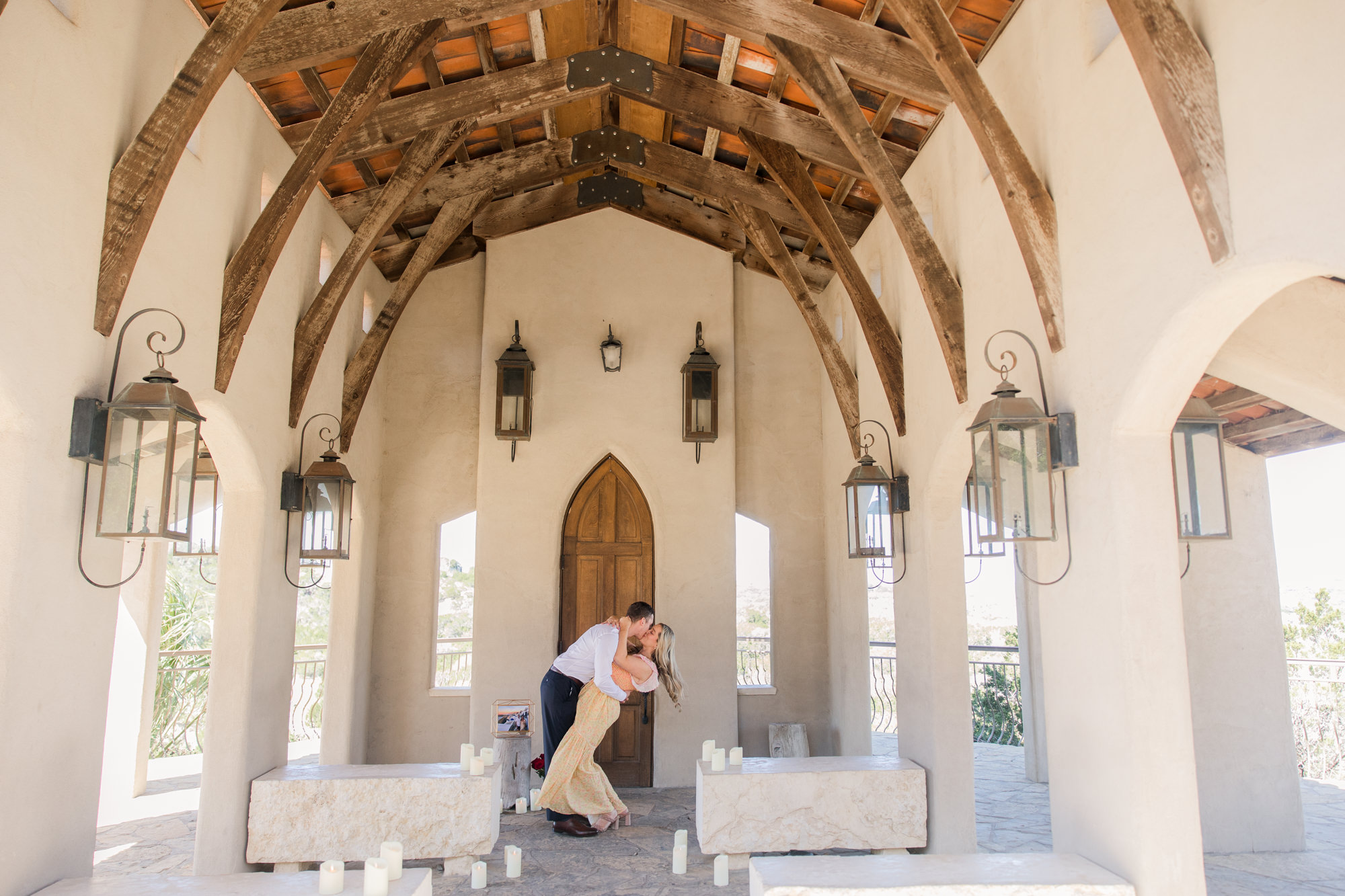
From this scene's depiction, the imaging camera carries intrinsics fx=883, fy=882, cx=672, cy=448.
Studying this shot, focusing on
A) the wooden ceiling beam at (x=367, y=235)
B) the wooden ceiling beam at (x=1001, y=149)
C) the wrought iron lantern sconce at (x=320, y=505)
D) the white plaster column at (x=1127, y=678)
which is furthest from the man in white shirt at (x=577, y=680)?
the wooden ceiling beam at (x=1001, y=149)

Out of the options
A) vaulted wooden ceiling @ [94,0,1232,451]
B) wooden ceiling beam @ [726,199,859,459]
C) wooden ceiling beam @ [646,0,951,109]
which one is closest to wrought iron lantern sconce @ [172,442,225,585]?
vaulted wooden ceiling @ [94,0,1232,451]

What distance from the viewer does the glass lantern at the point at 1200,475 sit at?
14.1 ft

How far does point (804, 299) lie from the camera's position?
7473 mm

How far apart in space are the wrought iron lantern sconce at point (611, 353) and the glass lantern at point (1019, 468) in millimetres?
4515

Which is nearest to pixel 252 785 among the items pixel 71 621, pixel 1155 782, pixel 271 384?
pixel 71 621

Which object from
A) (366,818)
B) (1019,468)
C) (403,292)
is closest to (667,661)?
(366,818)

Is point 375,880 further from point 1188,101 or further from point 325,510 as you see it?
point 1188,101

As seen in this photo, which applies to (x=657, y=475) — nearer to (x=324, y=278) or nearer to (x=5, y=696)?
(x=324, y=278)

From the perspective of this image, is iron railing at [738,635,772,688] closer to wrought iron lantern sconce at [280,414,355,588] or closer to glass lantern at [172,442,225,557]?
wrought iron lantern sconce at [280,414,355,588]

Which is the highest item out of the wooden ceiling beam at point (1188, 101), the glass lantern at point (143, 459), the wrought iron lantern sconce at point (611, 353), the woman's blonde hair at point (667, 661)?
the wrought iron lantern sconce at point (611, 353)

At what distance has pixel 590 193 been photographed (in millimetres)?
8125

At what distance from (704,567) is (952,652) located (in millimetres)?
2871

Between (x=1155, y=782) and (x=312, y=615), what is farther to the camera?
(x=312, y=615)

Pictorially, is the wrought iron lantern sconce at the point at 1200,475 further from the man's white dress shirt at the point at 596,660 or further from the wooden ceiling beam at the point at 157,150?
the wooden ceiling beam at the point at 157,150
